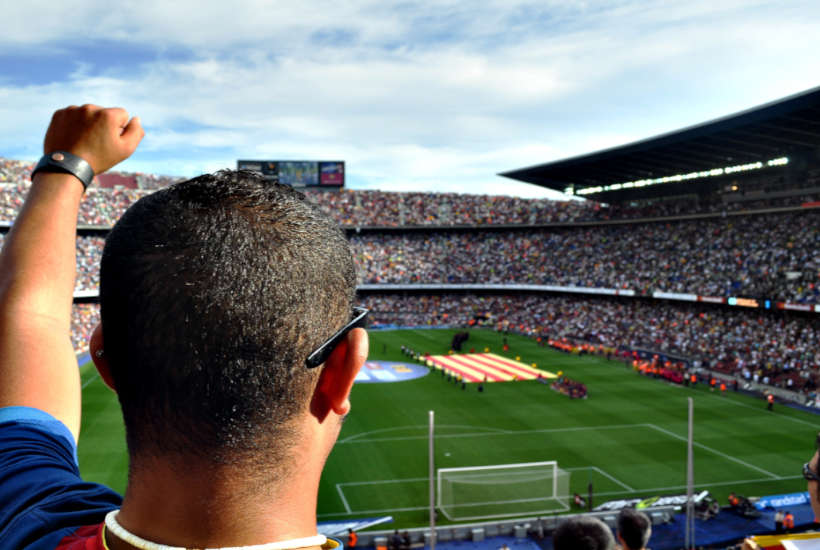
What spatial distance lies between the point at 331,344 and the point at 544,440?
28.4 m

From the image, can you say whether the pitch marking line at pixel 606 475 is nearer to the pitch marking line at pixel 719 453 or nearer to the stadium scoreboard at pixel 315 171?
the pitch marking line at pixel 719 453

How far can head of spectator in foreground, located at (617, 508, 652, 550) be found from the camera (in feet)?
19.2

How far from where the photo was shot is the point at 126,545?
1.35 meters

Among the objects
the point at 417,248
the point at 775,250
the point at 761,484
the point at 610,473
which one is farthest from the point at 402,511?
the point at 417,248

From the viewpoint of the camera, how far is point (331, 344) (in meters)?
1.53

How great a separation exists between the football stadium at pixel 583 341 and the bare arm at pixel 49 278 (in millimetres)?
656

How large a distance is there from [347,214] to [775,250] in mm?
49790

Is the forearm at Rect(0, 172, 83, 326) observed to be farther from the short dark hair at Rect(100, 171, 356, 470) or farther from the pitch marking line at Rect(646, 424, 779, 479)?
the pitch marking line at Rect(646, 424, 779, 479)

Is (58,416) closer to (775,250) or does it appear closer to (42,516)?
(42,516)

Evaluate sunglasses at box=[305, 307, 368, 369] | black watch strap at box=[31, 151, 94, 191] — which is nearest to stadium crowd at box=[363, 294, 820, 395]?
sunglasses at box=[305, 307, 368, 369]

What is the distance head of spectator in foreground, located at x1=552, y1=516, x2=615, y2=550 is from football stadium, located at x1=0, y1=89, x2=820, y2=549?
11.2 ft

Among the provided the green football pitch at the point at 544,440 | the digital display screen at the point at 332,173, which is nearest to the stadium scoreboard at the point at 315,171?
the digital display screen at the point at 332,173

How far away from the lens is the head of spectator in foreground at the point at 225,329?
145cm

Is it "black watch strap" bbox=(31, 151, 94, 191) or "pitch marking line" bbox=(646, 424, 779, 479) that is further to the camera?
"pitch marking line" bbox=(646, 424, 779, 479)
